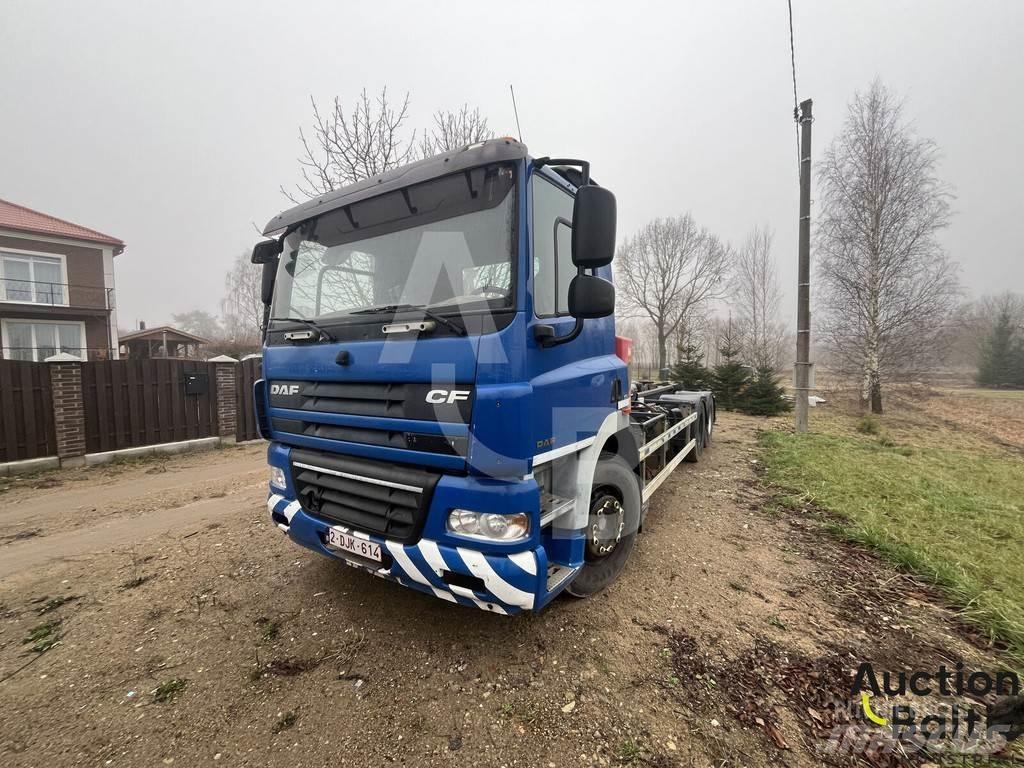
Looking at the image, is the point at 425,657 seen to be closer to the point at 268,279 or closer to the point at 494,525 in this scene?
the point at 494,525

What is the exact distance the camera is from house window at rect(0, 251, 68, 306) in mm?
16484

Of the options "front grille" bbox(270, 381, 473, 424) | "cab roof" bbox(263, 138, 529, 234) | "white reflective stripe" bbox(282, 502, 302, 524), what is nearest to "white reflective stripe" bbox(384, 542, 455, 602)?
"front grille" bbox(270, 381, 473, 424)

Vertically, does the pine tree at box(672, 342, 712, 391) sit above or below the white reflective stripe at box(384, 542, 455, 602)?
above

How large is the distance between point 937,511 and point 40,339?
2809cm

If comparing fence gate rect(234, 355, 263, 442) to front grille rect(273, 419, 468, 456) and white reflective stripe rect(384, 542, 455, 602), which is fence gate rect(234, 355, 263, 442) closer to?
front grille rect(273, 419, 468, 456)

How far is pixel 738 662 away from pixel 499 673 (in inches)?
54.9

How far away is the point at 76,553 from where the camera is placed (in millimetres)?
3850

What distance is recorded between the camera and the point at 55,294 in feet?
56.7

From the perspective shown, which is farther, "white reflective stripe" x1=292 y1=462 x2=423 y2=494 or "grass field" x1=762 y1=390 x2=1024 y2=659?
"grass field" x1=762 y1=390 x2=1024 y2=659

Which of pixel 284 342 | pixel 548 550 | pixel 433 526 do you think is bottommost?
pixel 548 550

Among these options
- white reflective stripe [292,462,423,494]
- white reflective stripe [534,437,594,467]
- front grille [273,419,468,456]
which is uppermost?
front grille [273,419,468,456]

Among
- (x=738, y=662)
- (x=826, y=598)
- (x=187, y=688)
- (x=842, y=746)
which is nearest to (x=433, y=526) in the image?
(x=187, y=688)

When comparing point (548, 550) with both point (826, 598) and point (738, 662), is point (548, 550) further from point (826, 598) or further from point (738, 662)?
point (826, 598)

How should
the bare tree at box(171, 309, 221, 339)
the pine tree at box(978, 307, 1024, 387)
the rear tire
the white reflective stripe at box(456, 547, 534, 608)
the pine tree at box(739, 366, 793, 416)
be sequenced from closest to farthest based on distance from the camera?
the white reflective stripe at box(456, 547, 534, 608) < the rear tire < the pine tree at box(739, 366, 793, 416) < the pine tree at box(978, 307, 1024, 387) < the bare tree at box(171, 309, 221, 339)
